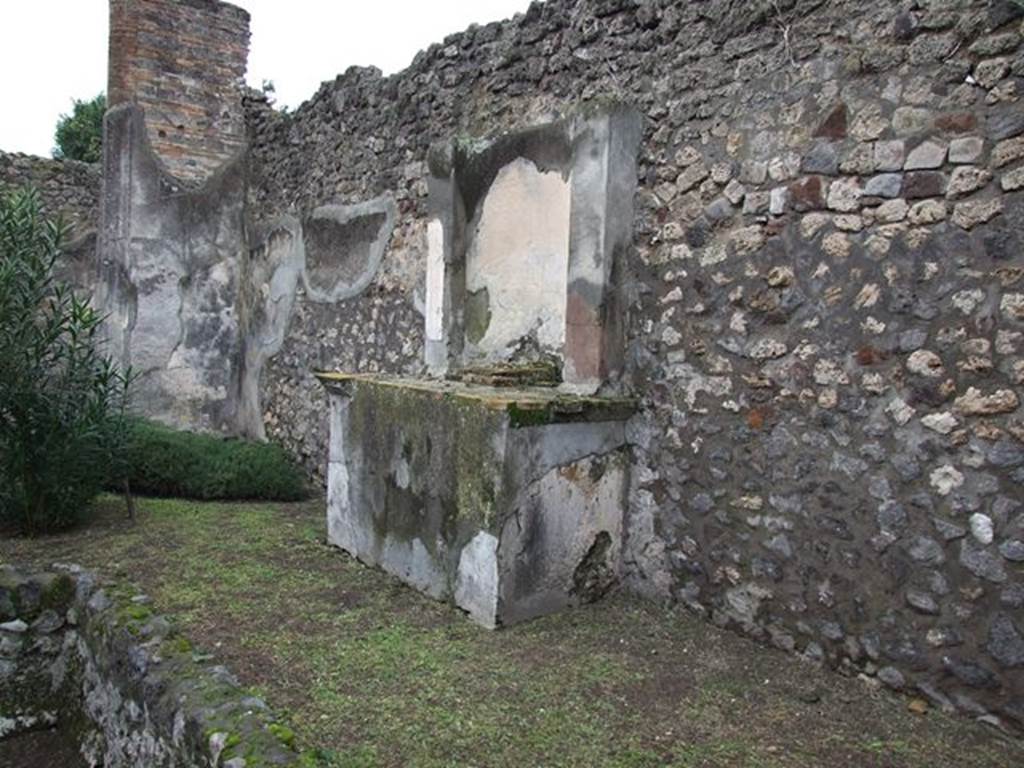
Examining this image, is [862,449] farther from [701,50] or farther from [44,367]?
[44,367]

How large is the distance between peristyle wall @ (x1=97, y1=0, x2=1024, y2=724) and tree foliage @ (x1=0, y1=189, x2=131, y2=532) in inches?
122

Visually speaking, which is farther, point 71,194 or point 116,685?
point 71,194

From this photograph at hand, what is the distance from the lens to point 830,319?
10.6 feet

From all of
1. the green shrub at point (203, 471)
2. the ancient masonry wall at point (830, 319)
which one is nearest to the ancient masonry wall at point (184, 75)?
the green shrub at point (203, 471)

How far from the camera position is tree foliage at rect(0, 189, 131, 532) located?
4.96 m

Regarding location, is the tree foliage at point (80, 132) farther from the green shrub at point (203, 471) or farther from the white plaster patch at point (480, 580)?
the white plaster patch at point (480, 580)

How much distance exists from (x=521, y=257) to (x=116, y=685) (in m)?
2.92

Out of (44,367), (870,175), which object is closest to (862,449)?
(870,175)

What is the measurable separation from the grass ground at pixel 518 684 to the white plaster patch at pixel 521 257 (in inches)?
61.4

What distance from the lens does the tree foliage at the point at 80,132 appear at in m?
21.6

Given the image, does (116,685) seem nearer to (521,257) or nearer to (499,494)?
Answer: (499,494)

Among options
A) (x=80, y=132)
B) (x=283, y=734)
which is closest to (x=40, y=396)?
(x=283, y=734)

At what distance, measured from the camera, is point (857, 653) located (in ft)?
10.4

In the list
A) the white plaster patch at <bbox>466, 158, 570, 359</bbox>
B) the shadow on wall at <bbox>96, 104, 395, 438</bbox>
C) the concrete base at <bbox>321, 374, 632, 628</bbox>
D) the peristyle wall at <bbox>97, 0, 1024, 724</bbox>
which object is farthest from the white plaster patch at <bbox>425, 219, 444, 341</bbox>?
the shadow on wall at <bbox>96, 104, 395, 438</bbox>
